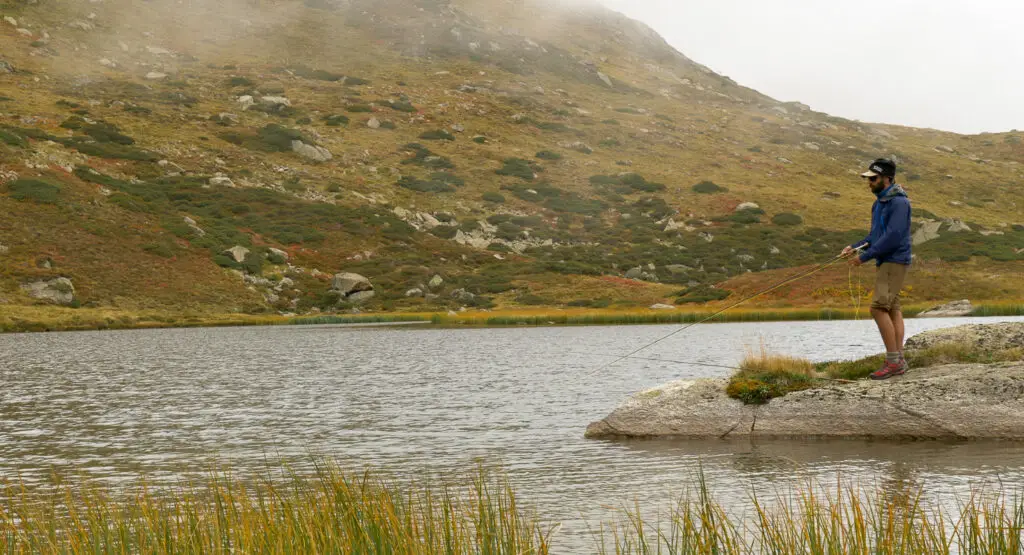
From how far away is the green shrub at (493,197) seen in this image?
9725cm

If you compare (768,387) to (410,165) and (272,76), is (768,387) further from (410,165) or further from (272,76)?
(272,76)

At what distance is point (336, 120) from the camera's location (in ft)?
367

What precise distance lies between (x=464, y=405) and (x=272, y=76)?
111m

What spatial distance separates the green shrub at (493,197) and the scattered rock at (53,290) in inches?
1765

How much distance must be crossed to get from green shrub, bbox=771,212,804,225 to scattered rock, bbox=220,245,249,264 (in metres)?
52.5

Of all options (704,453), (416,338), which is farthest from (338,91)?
(704,453)

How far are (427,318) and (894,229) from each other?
56.5 metres

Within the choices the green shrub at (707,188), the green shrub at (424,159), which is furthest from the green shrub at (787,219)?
the green shrub at (424,159)

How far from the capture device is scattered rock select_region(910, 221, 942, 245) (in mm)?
82469

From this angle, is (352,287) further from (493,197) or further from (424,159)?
(424,159)

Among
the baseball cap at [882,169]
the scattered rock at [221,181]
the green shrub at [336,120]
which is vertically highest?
the green shrub at [336,120]

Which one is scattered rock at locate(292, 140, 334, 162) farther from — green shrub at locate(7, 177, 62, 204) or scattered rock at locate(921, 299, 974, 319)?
scattered rock at locate(921, 299, 974, 319)

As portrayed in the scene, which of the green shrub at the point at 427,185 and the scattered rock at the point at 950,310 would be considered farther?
the green shrub at the point at 427,185

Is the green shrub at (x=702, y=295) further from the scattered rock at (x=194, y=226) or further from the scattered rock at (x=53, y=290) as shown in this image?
the scattered rock at (x=53, y=290)
